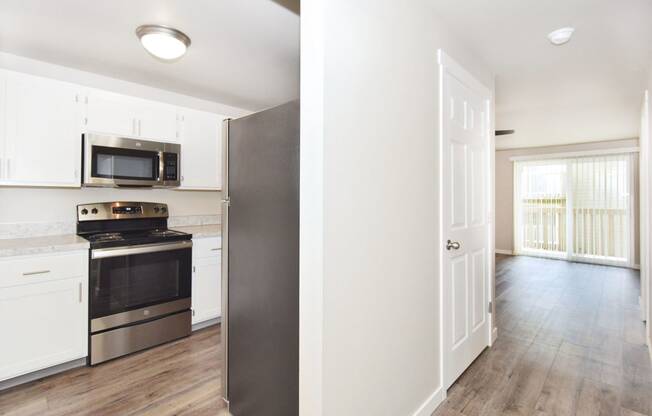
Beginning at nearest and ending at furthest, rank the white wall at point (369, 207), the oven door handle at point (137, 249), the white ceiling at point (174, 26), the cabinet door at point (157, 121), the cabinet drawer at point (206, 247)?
the white wall at point (369, 207)
the white ceiling at point (174, 26)
the oven door handle at point (137, 249)
the cabinet door at point (157, 121)
the cabinet drawer at point (206, 247)

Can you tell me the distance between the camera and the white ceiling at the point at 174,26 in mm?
1964

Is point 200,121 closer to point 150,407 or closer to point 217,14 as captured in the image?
point 217,14


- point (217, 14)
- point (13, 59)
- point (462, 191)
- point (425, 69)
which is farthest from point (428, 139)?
point (13, 59)

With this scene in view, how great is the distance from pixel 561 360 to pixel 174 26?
377 centimetres

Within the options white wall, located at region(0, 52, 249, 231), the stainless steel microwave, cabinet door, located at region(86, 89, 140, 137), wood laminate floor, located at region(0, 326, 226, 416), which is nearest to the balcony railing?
white wall, located at region(0, 52, 249, 231)

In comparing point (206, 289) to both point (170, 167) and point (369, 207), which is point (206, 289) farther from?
point (369, 207)

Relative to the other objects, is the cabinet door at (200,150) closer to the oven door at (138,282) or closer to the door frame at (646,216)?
the oven door at (138,282)

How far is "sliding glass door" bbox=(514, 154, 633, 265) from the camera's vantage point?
5961mm

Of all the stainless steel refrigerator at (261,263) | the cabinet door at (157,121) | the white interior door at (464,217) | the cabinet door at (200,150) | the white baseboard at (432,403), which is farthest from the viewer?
the cabinet door at (200,150)

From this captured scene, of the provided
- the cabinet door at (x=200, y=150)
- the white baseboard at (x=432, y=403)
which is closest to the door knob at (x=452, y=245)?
the white baseboard at (x=432, y=403)

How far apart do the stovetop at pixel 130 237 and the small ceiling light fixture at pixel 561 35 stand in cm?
328

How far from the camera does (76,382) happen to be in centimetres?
227

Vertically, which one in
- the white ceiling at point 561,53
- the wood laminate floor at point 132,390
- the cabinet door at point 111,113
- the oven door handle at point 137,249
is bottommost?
the wood laminate floor at point 132,390

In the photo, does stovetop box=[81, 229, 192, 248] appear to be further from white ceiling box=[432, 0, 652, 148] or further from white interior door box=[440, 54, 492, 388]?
white ceiling box=[432, 0, 652, 148]
